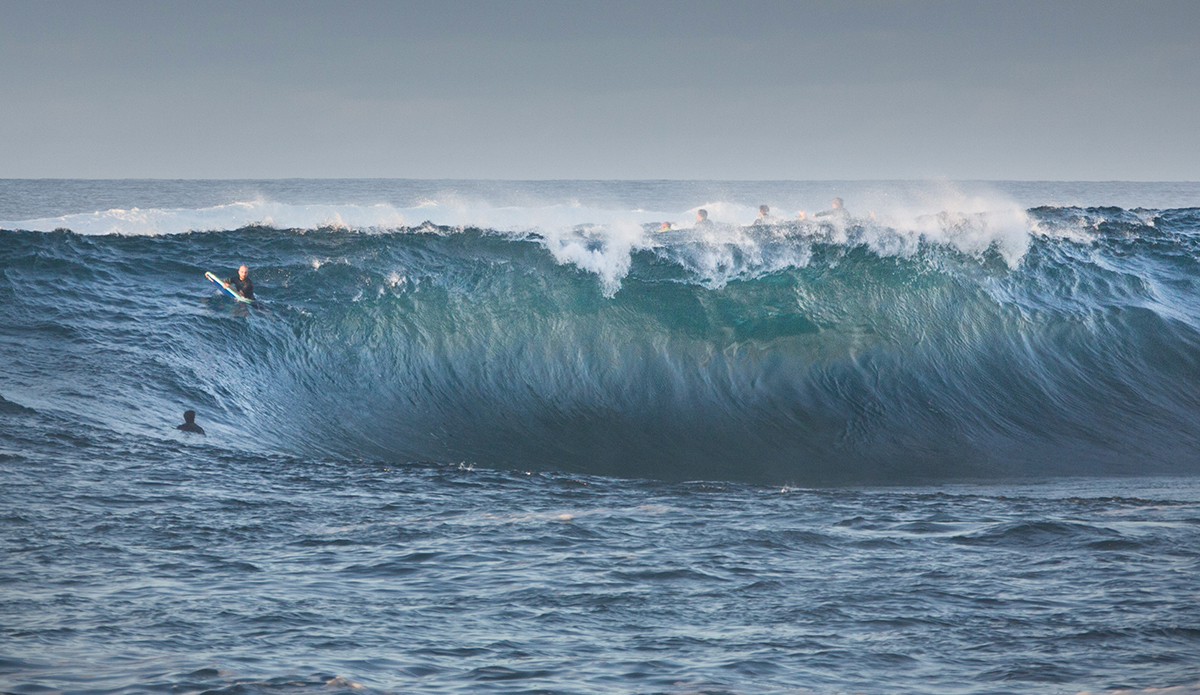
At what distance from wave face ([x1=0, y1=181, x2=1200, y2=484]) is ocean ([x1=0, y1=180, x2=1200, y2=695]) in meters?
0.07

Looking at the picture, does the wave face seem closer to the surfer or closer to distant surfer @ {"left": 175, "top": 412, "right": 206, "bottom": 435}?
distant surfer @ {"left": 175, "top": 412, "right": 206, "bottom": 435}

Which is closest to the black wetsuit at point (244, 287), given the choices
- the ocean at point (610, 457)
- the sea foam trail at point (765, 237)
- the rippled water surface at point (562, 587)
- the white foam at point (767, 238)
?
the ocean at point (610, 457)

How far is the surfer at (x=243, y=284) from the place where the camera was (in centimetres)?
1458

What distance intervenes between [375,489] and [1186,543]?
6529 mm

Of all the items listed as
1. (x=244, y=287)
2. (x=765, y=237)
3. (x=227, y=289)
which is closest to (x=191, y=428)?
(x=244, y=287)

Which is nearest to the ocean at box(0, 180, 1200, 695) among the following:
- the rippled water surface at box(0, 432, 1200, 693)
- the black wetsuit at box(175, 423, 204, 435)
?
the rippled water surface at box(0, 432, 1200, 693)

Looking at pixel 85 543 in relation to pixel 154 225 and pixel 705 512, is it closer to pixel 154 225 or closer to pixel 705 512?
Result: pixel 705 512

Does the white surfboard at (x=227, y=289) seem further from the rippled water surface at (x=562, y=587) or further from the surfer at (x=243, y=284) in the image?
the rippled water surface at (x=562, y=587)

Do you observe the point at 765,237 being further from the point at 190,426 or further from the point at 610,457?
the point at 190,426

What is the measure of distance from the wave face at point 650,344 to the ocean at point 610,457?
0.24ft

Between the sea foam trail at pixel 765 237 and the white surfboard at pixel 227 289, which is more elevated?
the sea foam trail at pixel 765 237

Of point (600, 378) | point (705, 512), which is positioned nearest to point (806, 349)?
point (600, 378)

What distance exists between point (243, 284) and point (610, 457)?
22.5 feet

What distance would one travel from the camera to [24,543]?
652 cm
